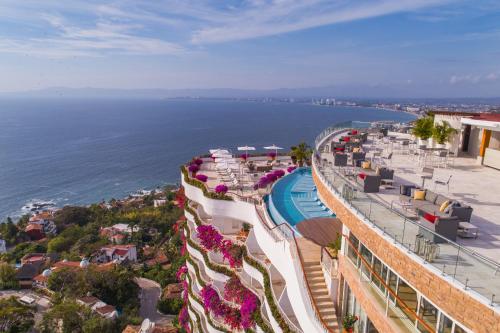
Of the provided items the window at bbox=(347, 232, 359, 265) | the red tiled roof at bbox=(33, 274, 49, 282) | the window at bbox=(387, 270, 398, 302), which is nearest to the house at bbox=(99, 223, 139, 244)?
the red tiled roof at bbox=(33, 274, 49, 282)

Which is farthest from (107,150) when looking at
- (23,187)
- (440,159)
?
(440,159)

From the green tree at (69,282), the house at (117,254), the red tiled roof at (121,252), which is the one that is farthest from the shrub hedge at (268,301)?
the red tiled roof at (121,252)

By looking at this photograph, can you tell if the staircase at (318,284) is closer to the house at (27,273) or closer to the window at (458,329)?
the window at (458,329)

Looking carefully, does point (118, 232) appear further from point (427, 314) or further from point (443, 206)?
point (427, 314)

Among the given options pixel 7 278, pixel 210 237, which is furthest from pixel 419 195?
pixel 7 278

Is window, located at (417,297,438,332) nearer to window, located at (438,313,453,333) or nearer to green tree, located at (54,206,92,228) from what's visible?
window, located at (438,313,453,333)
